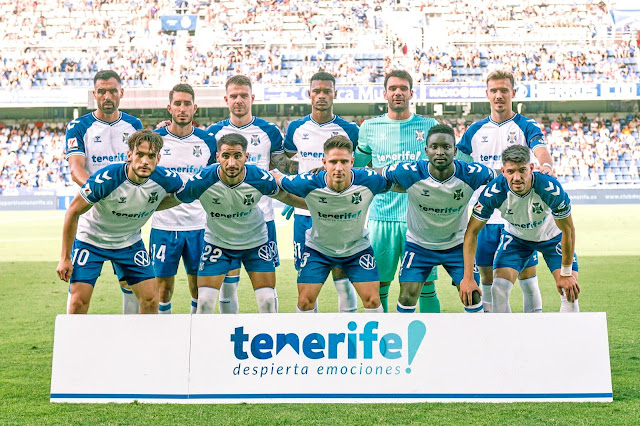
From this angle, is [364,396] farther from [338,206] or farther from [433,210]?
[433,210]

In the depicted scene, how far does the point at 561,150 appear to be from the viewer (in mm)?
33344

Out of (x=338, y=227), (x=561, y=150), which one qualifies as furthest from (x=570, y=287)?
(x=561, y=150)

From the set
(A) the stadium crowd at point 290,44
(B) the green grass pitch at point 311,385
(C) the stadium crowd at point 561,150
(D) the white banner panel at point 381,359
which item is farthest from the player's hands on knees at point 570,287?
(A) the stadium crowd at point 290,44

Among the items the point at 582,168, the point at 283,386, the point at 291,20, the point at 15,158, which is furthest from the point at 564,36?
the point at 283,386

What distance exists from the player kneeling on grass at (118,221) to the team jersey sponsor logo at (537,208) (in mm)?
2596

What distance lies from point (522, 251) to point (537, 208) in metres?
0.46

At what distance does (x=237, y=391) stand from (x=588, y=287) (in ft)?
20.6

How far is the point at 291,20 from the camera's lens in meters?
41.5

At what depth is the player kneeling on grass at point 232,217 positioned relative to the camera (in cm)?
533

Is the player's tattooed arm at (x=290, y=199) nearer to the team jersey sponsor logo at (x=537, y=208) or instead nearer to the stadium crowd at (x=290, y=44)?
the team jersey sponsor logo at (x=537, y=208)

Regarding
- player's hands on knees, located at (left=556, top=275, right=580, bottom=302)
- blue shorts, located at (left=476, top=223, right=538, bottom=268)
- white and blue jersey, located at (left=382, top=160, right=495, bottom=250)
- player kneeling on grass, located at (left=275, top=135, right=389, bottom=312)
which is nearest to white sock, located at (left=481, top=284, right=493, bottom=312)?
blue shorts, located at (left=476, top=223, right=538, bottom=268)

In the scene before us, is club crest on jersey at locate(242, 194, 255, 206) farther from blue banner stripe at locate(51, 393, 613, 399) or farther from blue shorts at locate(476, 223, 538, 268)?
blue shorts at locate(476, 223, 538, 268)

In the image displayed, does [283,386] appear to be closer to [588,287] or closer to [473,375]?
[473,375]

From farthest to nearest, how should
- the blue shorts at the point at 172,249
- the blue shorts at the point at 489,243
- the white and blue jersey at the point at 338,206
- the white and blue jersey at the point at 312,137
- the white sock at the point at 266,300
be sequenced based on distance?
the white and blue jersey at the point at 312,137 < the blue shorts at the point at 172,249 < the blue shorts at the point at 489,243 < the white sock at the point at 266,300 < the white and blue jersey at the point at 338,206
